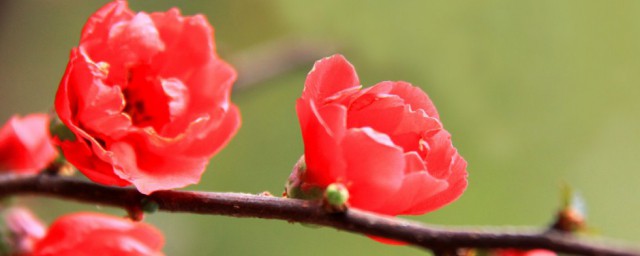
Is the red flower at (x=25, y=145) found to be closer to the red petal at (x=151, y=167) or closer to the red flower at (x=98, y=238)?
the red flower at (x=98, y=238)

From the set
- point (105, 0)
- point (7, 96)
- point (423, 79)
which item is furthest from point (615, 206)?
point (7, 96)

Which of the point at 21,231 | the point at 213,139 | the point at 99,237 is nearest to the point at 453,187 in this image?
the point at 213,139

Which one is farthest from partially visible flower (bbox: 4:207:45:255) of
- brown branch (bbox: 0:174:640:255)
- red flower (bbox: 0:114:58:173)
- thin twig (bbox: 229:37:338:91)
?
thin twig (bbox: 229:37:338:91)

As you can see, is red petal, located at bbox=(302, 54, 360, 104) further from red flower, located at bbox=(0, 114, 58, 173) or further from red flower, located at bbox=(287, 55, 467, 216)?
red flower, located at bbox=(0, 114, 58, 173)

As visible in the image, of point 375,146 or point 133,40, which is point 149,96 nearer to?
point 133,40

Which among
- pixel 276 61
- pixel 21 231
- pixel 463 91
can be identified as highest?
pixel 21 231

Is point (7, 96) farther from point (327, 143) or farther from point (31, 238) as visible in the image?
point (327, 143)

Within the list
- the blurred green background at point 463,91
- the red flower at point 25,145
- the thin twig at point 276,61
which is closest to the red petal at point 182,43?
the red flower at point 25,145
